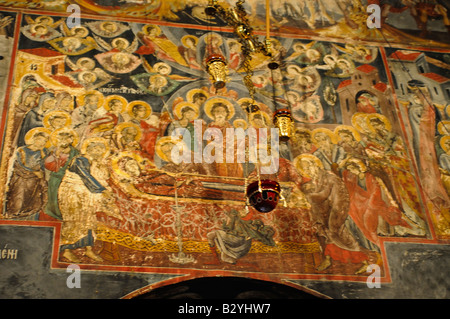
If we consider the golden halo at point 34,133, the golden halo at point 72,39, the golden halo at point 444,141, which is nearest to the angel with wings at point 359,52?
the golden halo at point 444,141

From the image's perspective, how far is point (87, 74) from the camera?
838 cm

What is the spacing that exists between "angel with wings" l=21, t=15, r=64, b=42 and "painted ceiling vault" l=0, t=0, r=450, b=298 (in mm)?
25

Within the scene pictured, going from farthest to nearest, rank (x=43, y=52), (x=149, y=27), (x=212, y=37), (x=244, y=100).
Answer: (x=212, y=37) < (x=149, y=27) < (x=244, y=100) < (x=43, y=52)

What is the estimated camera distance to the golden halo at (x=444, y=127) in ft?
29.0

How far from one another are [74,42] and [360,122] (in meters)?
4.25

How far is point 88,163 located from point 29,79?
1.55 meters

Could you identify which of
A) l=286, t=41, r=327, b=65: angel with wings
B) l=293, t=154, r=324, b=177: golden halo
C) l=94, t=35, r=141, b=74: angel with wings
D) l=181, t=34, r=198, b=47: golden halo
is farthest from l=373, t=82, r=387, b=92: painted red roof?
l=94, t=35, r=141, b=74: angel with wings

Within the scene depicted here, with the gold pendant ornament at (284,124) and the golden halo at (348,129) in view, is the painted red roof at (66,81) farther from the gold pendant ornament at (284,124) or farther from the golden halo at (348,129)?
the golden halo at (348,129)

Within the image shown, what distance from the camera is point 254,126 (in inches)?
331

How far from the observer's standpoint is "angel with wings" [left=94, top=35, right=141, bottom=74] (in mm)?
8539

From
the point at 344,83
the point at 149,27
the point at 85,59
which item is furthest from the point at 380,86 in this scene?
the point at 85,59

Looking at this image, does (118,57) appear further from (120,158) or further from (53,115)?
(120,158)

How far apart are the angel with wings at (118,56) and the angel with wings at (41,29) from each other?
1.97 feet
